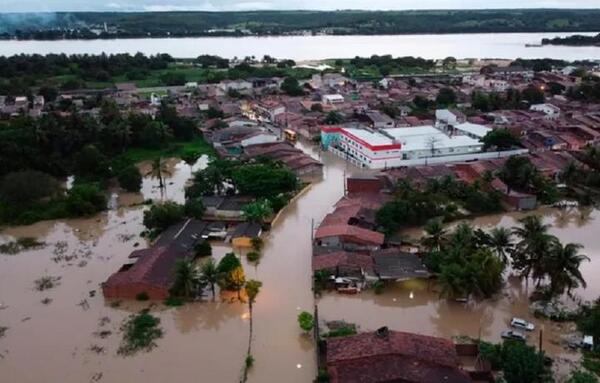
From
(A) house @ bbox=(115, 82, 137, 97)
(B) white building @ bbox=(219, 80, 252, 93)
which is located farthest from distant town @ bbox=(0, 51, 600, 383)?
(B) white building @ bbox=(219, 80, 252, 93)

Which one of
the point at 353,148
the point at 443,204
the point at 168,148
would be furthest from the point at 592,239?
the point at 168,148

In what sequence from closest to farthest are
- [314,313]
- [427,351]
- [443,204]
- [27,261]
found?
1. [427,351]
2. [314,313]
3. [27,261]
4. [443,204]

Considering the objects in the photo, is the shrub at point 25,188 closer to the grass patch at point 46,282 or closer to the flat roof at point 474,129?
the grass patch at point 46,282

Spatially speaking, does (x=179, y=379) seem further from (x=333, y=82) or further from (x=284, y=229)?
(x=333, y=82)

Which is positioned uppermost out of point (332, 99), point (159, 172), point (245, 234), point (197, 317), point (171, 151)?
point (332, 99)

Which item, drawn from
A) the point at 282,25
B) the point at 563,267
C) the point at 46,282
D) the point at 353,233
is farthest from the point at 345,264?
the point at 282,25

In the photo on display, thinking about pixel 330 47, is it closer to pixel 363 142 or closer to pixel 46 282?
pixel 363 142

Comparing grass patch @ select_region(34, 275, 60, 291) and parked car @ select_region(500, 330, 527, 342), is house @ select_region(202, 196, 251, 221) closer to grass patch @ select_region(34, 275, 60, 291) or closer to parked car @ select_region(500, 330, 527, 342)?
grass patch @ select_region(34, 275, 60, 291)

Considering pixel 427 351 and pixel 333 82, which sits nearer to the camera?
pixel 427 351
